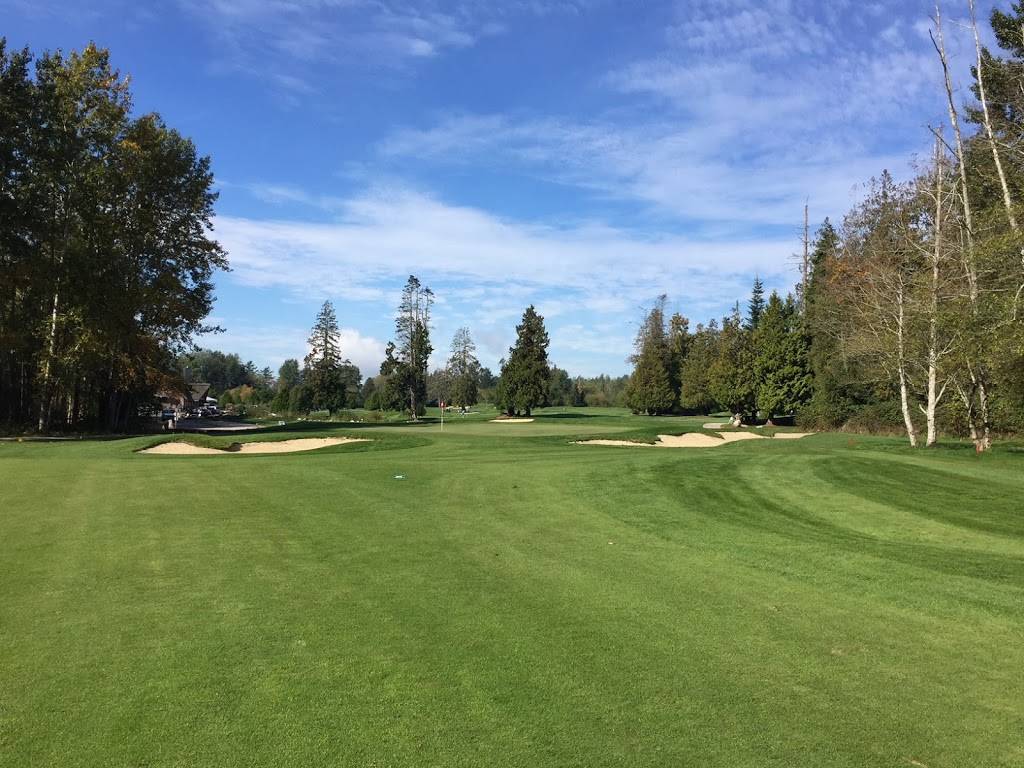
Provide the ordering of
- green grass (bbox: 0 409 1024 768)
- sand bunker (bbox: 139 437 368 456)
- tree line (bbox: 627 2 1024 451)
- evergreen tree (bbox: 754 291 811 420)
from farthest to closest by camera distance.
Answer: evergreen tree (bbox: 754 291 811 420) → sand bunker (bbox: 139 437 368 456) → tree line (bbox: 627 2 1024 451) → green grass (bbox: 0 409 1024 768)

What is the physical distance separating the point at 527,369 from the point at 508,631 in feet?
191

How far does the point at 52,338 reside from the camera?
29891 millimetres

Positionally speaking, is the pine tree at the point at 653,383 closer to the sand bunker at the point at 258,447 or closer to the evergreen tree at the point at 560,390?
the evergreen tree at the point at 560,390

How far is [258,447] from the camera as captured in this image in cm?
2511

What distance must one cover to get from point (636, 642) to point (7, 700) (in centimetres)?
416

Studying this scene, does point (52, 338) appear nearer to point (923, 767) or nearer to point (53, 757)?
point (53, 757)

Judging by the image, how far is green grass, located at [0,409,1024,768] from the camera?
3.55m

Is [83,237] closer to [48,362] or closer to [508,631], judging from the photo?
[48,362]

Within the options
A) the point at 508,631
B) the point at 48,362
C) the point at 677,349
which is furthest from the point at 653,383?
the point at 508,631

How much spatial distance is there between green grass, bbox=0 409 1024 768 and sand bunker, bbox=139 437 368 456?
1084 cm

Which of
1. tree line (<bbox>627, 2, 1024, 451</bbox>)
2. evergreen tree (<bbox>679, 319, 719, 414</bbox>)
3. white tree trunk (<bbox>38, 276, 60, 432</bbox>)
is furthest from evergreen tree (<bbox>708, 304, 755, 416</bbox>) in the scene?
white tree trunk (<bbox>38, 276, 60, 432</bbox>)


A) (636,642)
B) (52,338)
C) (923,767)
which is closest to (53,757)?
(636,642)

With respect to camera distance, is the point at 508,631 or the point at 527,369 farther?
the point at 527,369

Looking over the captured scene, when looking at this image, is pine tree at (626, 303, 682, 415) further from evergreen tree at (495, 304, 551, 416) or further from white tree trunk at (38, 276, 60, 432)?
white tree trunk at (38, 276, 60, 432)
